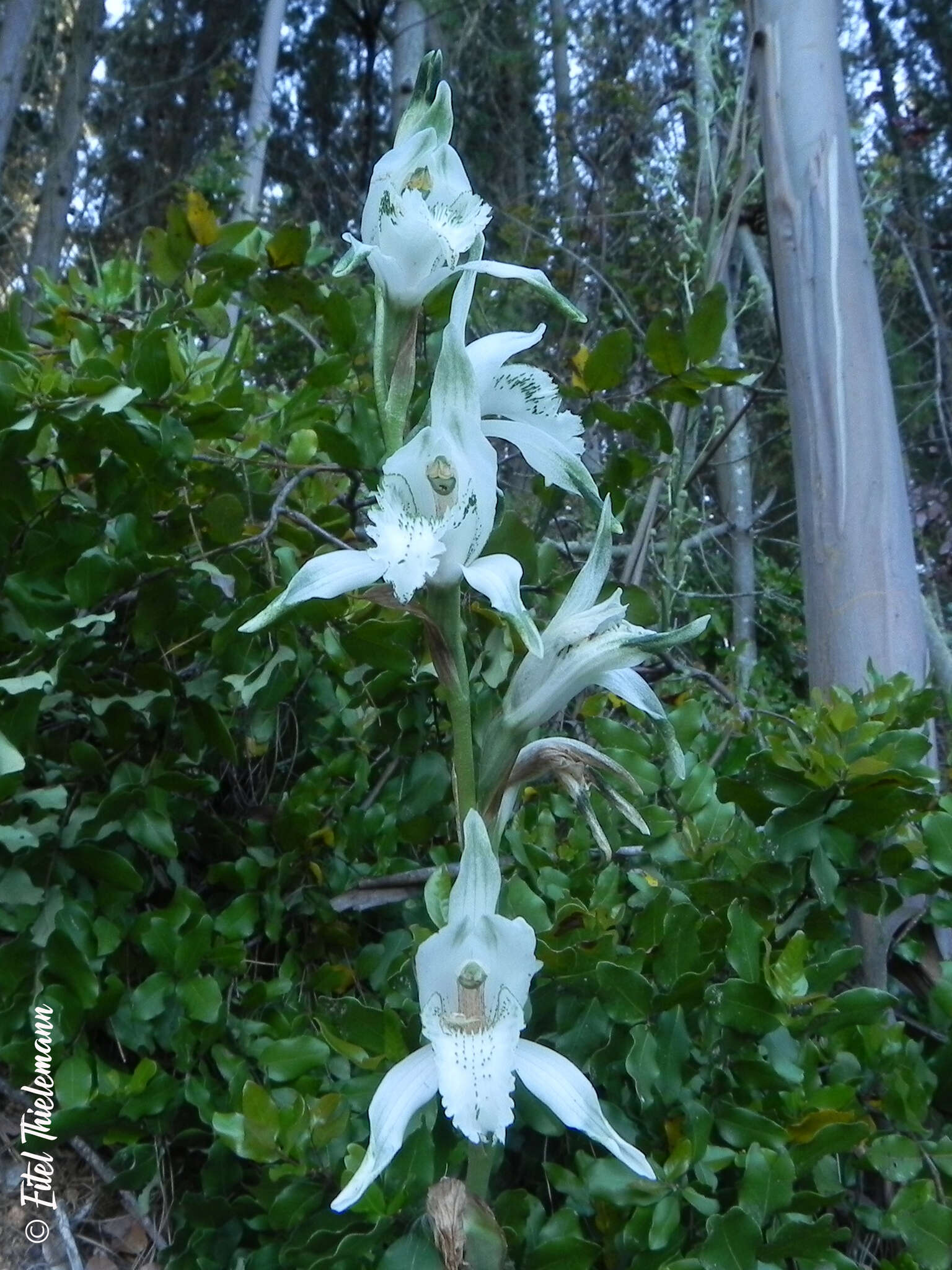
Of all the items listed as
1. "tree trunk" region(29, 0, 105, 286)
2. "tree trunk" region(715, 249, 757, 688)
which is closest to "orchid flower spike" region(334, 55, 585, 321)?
"tree trunk" region(715, 249, 757, 688)

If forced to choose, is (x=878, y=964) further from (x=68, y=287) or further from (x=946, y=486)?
(x=946, y=486)

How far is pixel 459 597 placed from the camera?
2.67 feet

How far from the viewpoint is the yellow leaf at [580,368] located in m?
1.39

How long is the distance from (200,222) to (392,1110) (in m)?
1.24

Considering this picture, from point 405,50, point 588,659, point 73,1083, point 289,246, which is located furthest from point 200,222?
point 405,50

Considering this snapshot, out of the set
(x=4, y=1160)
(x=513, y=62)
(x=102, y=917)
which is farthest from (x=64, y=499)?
(x=513, y=62)

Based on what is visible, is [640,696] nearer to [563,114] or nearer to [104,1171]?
[104,1171]

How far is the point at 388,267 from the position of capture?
826mm

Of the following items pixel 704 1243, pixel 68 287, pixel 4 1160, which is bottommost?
pixel 4 1160

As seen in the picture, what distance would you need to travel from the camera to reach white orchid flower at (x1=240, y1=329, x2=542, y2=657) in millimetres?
730

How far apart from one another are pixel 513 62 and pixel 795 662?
4.98 m

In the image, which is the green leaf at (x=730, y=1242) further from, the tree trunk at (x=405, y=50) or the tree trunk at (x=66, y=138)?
the tree trunk at (x=66, y=138)

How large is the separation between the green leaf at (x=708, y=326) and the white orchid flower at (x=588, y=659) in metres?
0.57

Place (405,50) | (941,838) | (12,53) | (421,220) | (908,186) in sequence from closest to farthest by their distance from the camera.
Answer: (421,220) → (941,838) → (12,53) → (405,50) → (908,186)
